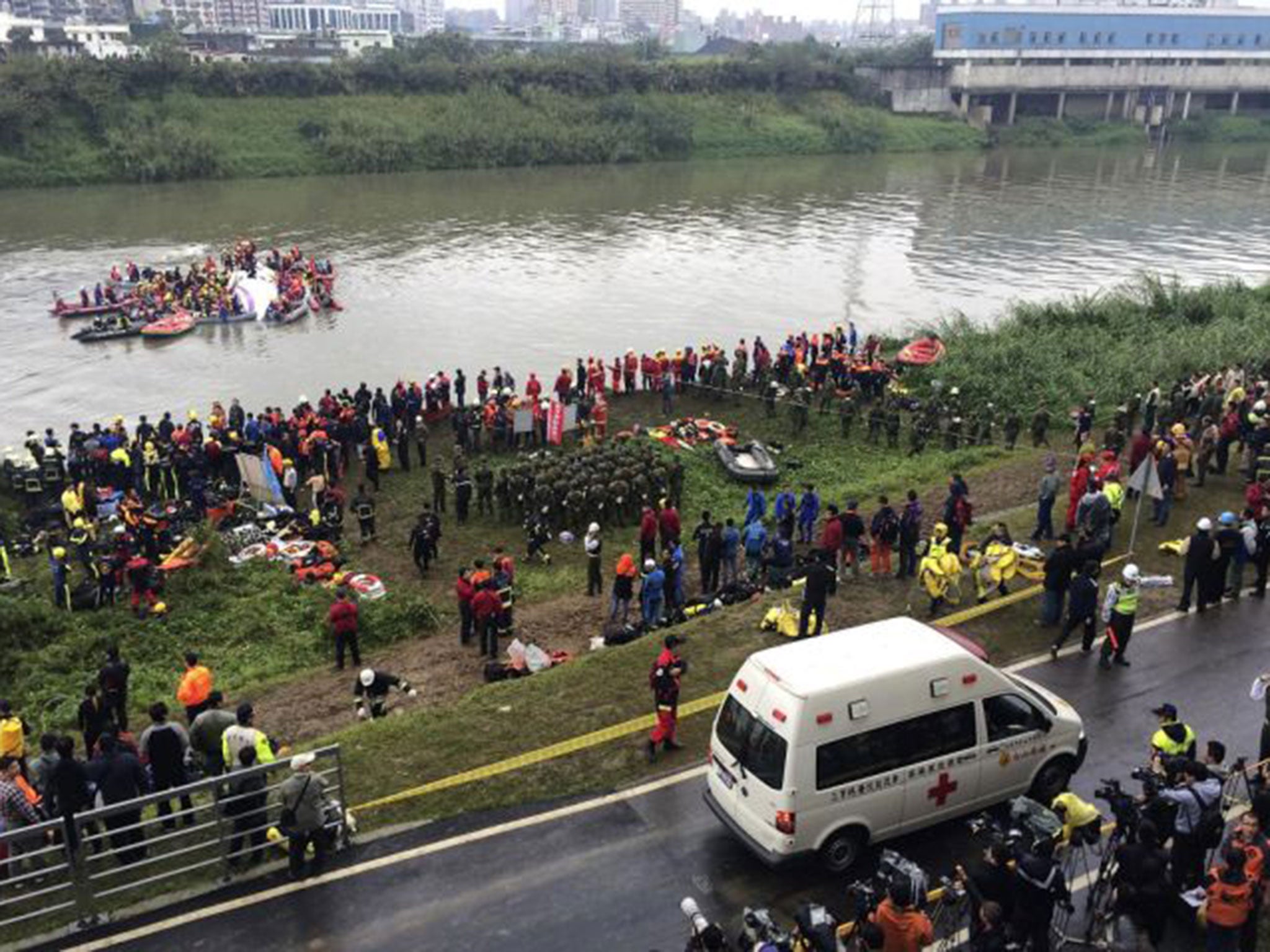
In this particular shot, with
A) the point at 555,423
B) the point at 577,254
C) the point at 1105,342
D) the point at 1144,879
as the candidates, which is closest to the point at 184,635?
the point at 555,423

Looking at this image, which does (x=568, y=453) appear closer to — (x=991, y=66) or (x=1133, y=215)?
(x=1133, y=215)

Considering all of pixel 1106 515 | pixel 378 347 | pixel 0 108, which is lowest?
pixel 378 347

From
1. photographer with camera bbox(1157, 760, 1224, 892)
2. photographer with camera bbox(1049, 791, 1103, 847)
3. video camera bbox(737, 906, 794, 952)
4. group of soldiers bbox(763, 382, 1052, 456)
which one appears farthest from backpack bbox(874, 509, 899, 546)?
group of soldiers bbox(763, 382, 1052, 456)

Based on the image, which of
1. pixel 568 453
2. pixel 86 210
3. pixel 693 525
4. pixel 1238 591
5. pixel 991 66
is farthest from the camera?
pixel 991 66

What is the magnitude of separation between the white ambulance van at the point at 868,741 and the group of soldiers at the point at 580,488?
12.1 meters

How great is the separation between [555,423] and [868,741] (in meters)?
18.6

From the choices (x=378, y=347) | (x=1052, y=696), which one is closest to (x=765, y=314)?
(x=378, y=347)

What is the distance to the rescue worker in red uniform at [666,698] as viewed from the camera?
41.4 feet

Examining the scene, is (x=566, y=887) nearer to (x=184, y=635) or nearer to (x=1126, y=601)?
(x=1126, y=601)

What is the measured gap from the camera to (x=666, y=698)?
12.6m

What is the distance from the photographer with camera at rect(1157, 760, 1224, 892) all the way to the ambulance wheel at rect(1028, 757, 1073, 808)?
1.54 meters

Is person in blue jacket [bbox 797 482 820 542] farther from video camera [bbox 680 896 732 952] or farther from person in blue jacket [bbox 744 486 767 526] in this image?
video camera [bbox 680 896 732 952]

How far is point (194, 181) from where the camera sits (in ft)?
261

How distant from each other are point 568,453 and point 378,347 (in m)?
17.4
